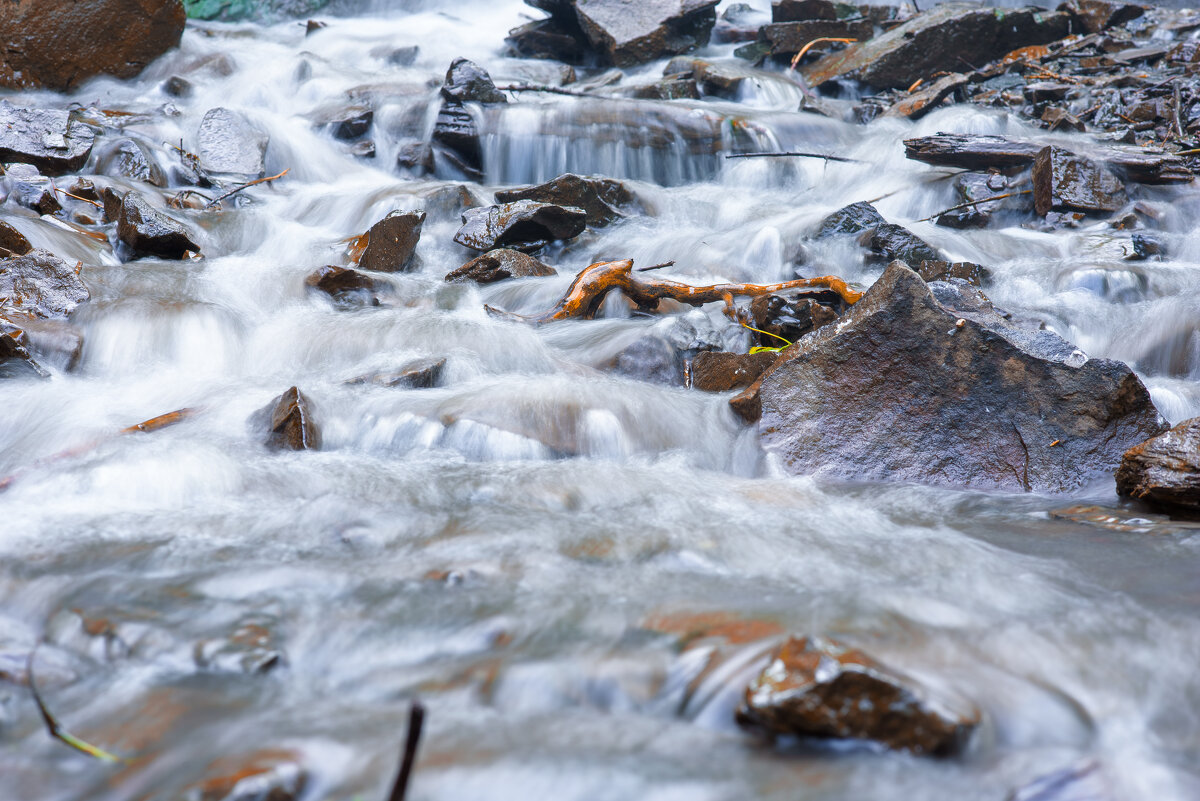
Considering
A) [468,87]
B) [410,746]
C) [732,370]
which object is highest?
[468,87]

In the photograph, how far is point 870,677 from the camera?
5.06 feet

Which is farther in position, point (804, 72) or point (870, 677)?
point (804, 72)

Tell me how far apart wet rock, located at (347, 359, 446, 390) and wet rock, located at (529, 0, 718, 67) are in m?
9.47

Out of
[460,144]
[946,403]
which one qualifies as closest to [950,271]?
[946,403]

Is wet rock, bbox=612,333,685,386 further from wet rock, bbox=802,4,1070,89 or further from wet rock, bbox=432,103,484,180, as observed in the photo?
wet rock, bbox=802,4,1070,89

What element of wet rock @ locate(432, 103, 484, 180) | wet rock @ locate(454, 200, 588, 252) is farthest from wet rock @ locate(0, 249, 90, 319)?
wet rock @ locate(432, 103, 484, 180)

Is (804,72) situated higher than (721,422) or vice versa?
(804,72)

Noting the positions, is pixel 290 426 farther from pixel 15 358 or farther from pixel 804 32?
pixel 804 32

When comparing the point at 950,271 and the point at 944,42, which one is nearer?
the point at 950,271

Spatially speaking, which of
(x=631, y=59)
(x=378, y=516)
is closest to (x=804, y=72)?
(x=631, y=59)

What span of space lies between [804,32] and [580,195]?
715cm

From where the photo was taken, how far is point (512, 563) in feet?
8.25

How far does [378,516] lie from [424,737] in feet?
4.40

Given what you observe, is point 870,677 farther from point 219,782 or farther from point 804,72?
point 804,72
